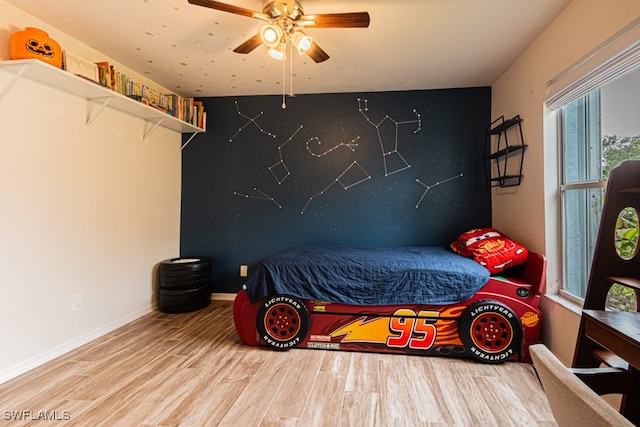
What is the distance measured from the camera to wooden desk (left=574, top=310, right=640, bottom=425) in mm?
875

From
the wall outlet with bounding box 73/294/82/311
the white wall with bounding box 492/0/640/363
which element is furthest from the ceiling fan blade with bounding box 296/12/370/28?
the wall outlet with bounding box 73/294/82/311

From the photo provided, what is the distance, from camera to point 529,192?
99.2 inches

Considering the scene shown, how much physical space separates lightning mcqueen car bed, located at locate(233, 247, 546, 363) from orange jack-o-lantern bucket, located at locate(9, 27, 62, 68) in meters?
2.02

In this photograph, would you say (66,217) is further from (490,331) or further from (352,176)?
(490,331)

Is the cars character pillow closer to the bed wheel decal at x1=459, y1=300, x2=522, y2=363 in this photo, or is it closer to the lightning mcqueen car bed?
the lightning mcqueen car bed

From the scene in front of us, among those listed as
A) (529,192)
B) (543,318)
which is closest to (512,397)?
(543,318)

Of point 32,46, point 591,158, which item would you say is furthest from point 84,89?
point 591,158

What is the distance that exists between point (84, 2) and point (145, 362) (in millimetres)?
2489

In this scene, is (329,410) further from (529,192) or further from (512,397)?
(529,192)

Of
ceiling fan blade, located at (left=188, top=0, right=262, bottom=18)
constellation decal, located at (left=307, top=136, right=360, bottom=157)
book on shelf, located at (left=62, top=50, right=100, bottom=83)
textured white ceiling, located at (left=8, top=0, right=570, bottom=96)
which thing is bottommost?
constellation decal, located at (left=307, top=136, right=360, bottom=157)

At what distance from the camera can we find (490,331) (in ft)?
7.25

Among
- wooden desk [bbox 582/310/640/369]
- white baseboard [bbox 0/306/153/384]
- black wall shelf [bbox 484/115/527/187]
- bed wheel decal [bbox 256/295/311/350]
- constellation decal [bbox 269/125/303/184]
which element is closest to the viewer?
wooden desk [bbox 582/310/640/369]

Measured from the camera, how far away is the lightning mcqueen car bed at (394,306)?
220 cm

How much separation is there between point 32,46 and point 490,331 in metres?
3.62
